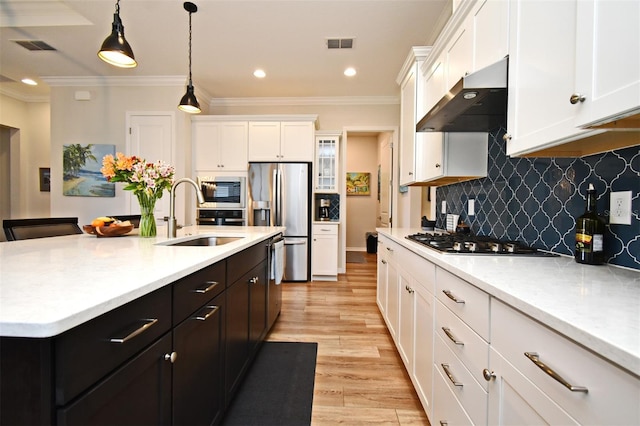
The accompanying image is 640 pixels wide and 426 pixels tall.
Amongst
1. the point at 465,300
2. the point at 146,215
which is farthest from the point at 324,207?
the point at 465,300

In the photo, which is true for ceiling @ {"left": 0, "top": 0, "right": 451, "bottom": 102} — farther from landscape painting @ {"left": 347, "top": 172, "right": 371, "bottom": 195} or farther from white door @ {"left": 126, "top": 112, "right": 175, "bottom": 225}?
landscape painting @ {"left": 347, "top": 172, "right": 371, "bottom": 195}

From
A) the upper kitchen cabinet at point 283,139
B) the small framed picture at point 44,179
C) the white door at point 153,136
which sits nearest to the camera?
the white door at point 153,136

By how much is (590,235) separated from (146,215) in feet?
7.48

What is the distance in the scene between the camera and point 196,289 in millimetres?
1139

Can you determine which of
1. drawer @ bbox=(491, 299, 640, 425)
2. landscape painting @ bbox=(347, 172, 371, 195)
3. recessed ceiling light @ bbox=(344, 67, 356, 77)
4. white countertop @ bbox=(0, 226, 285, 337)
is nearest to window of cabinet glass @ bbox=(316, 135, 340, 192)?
recessed ceiling light @ bbox=(344, 67, 356, 77)

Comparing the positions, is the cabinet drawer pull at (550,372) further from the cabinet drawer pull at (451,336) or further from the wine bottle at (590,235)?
the wine bottle at (590,235)

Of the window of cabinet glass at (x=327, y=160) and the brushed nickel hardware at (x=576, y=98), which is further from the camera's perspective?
the window of cabinet glass at (x=327, y=160)

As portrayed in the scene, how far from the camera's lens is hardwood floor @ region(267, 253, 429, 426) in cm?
161

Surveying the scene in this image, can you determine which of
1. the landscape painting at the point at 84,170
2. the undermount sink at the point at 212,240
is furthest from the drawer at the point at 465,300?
the landscape painting at the point at 84,170

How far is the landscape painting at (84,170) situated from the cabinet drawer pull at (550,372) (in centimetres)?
521

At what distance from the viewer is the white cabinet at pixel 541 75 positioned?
3.07 feet

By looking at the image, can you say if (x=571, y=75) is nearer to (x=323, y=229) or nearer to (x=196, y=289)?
(x=196, y=289)

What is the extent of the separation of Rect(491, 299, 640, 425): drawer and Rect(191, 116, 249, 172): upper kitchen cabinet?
13.9ft

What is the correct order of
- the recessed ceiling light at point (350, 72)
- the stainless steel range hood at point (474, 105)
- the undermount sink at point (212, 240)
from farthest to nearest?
the recessed ceiling light at point (350, 72) < the undermount sink at point (212, 240) < the stainless steel range hood at point (474, 105)
